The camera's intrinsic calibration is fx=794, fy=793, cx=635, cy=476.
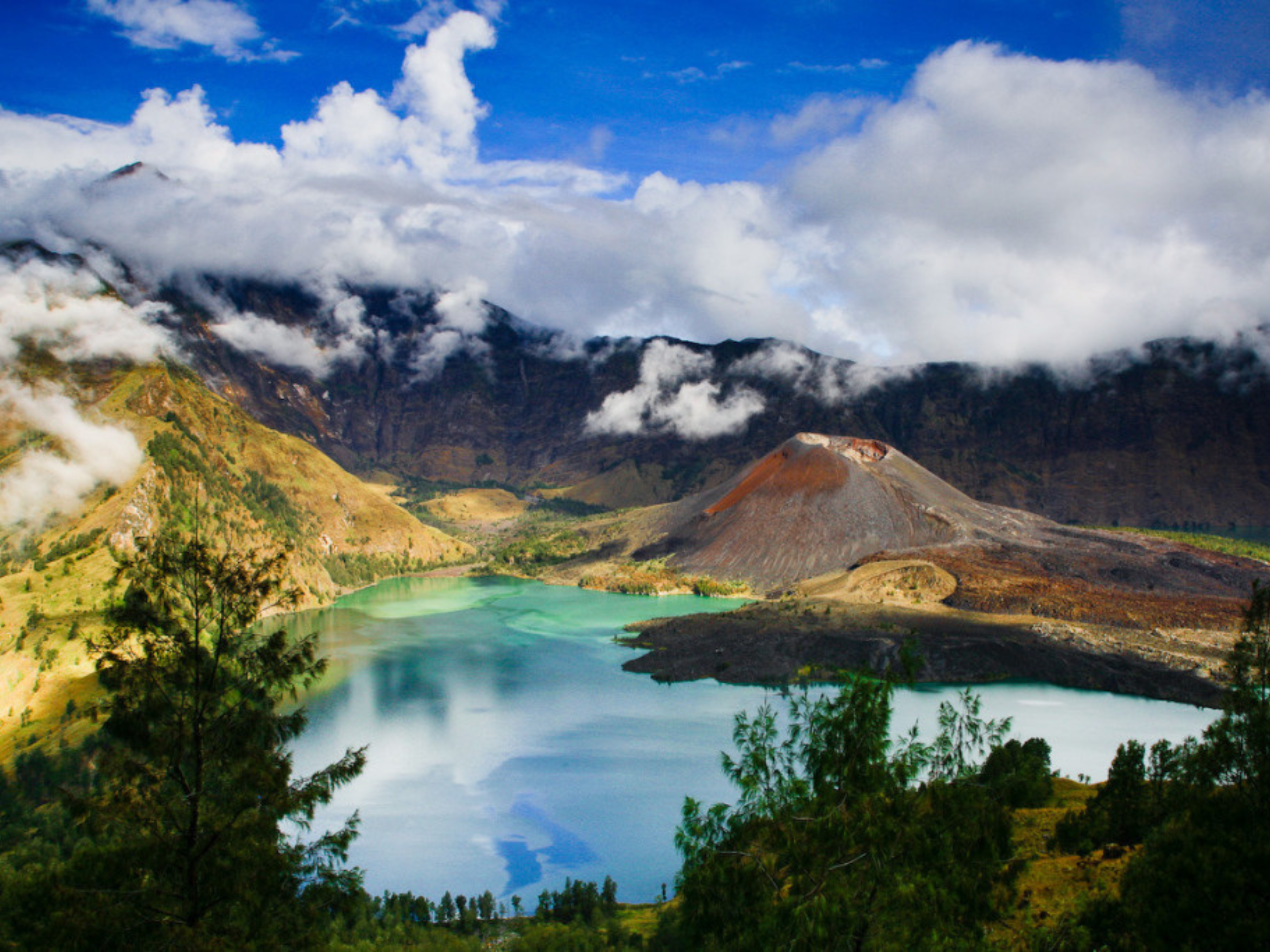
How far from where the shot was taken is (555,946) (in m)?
21.2

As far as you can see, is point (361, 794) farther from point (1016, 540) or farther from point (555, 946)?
point (1016, 540)

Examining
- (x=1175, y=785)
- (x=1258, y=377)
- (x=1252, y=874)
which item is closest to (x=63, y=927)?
(x=1252, y=874)

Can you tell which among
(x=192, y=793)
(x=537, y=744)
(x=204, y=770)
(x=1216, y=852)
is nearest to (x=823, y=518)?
(x=537, y=744)

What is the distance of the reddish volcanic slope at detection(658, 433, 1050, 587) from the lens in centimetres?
10081

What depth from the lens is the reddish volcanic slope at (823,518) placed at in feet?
331

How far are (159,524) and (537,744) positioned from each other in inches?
1842

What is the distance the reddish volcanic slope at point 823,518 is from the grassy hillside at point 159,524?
4965cm

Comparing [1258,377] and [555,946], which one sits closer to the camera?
[555,946]

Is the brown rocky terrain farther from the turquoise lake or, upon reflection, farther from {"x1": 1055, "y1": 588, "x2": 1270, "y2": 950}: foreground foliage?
{"x1": 1055, "y1": 588, "x2": 1270, "y2": 950}: foreground foliage

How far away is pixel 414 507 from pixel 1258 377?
204 m

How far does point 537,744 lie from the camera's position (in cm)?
4766

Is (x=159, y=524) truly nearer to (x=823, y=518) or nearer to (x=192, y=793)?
(x=192, y=793)

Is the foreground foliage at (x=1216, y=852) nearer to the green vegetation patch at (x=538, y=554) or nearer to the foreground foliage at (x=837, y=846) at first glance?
the foreground foliage at (x=837, y=846)

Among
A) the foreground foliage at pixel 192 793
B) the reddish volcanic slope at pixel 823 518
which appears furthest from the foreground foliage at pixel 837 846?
the reddish volcanic slope at pixel 823 518
